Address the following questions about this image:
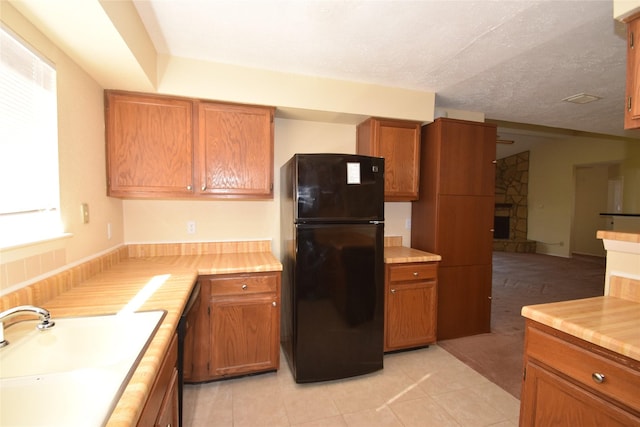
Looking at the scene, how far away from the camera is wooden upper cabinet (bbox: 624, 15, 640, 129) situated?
1.27 meters

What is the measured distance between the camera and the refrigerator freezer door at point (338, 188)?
1939 mm

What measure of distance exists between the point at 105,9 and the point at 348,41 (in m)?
1.28

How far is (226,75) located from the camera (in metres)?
2.10

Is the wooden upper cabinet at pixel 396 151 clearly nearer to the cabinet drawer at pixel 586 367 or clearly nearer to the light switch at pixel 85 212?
the cabinet drawer at pixel 586 367

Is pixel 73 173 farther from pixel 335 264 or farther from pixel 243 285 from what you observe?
pixel 335 264

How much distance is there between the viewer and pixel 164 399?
987mm

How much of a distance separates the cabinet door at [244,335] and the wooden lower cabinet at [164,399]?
2.54 feet

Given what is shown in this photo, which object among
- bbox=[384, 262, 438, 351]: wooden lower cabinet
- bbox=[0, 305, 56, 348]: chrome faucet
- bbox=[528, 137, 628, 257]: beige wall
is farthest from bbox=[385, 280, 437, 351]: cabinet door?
bbox=[528, 137, 628, 257]: beige wall

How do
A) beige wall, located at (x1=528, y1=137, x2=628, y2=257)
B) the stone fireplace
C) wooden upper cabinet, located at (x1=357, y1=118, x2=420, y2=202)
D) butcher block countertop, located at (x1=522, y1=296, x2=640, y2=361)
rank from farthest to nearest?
1. the stone fireplace
2. beige wall, located at (x1=528, y1=137, x2=628, y2=257)
3. wooden upper cabinet, located at (x1=357, y1=118, x2=420, y2=202)
4. butcher block countertop, located at (x1=522, y1=296, x2=640, y2=361)

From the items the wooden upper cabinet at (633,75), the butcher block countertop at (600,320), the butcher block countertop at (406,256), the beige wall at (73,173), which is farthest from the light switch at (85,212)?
the wooden upper cabinet at (633,75)

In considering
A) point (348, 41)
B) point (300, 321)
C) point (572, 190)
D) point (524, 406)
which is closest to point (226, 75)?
point (348, 41)

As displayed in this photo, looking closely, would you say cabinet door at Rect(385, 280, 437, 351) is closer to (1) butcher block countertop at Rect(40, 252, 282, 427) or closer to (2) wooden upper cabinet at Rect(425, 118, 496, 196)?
(2) wooden upper cabinet at Rect(425, 118, 496, 196)

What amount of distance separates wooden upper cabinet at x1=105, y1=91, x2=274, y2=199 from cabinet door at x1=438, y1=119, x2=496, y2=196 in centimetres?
160

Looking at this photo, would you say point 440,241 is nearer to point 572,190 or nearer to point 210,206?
point 210,206
